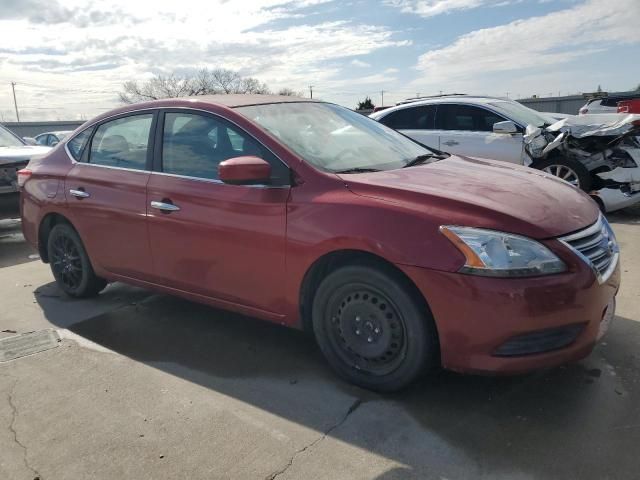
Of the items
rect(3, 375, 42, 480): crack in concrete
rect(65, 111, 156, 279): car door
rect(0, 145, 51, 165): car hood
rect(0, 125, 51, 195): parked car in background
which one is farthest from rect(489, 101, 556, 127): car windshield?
rect(3, 375, 42, 480): crack in concrete

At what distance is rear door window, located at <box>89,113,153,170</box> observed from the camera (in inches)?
162

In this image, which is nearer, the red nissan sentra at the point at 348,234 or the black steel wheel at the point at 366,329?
the red nissan sentra at the point at 348,234

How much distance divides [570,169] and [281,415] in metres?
5.81

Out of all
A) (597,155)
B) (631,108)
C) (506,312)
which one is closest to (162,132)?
(506,312)

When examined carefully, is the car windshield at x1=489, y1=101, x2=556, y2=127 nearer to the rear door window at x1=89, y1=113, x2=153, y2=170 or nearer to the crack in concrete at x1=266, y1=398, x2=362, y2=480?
the rear door window at x1=89, y1=113, x2=153, y2=170

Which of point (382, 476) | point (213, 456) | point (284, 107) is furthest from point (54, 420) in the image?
point (284, 107)

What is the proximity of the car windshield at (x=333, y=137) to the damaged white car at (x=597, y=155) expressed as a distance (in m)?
3.84

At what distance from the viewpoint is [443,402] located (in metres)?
3.01

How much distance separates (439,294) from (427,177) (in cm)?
80

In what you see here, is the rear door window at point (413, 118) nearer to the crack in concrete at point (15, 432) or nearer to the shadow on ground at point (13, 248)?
the shadow on ground at point (13, 248)

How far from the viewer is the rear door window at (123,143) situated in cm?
411

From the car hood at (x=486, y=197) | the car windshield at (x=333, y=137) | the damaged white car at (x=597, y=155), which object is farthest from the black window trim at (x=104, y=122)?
the damaged white car at (x=597, y=155)

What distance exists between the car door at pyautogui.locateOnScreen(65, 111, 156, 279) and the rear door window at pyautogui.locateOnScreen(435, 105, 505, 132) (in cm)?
526

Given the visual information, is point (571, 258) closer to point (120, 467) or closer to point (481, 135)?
point (120, 467)
